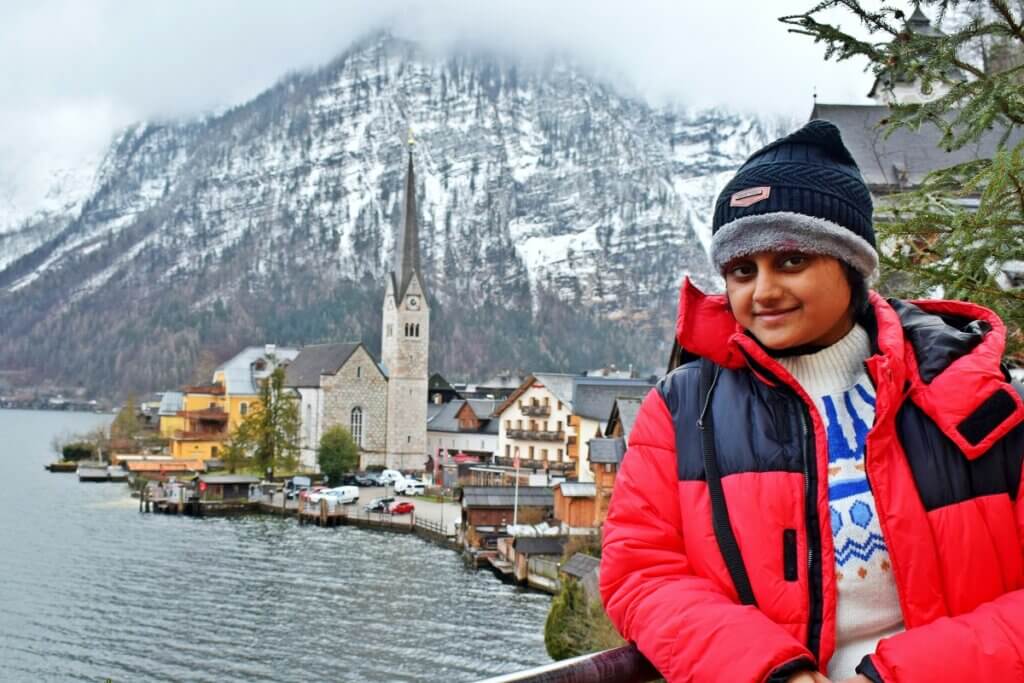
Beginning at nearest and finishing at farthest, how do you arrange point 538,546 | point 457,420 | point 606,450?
1. point 538,546
2. point 606,450
3. point 457,420

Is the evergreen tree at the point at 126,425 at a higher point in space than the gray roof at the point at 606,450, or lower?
higher

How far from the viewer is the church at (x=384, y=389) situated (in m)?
64.4

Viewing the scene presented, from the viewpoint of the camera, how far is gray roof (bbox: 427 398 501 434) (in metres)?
60.7

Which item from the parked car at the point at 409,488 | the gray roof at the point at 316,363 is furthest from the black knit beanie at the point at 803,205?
the gray roof at the point at 316,363

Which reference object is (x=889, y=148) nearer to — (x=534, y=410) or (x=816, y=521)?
(x=534, y=410)

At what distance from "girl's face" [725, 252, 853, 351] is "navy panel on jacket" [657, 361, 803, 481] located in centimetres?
11

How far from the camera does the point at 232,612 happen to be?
26797mm

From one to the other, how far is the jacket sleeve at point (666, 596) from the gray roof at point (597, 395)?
1679 inches

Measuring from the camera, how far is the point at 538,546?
3275 cm

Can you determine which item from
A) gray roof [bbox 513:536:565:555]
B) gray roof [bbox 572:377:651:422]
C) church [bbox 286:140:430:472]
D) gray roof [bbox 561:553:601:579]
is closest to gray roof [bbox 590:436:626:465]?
gray roof [bbox 513:536:565:555]

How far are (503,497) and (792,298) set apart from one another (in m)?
37.9

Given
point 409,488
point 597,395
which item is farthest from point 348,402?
point 597,395

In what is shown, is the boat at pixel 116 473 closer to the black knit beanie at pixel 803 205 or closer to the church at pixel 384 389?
the church at pixel 384 389

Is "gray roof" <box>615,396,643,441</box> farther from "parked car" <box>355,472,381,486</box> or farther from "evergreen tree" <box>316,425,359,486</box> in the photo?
"evergreen tree" <box>316,425,359,486</box>
